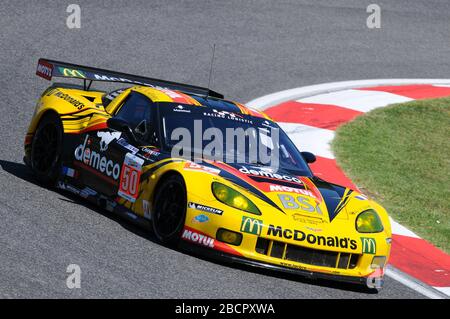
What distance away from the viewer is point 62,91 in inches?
364

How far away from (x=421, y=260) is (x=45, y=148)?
3377 mm

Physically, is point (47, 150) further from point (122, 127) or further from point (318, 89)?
point (318, 89)

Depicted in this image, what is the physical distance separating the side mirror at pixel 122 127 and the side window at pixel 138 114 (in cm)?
7

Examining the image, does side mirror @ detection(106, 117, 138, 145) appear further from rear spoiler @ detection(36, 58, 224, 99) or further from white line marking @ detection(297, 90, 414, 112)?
white line marking @ detection(297, 90, 414, 112)

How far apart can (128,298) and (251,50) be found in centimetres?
888

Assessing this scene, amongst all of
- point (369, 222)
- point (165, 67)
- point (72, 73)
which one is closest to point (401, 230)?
point (369, 222)

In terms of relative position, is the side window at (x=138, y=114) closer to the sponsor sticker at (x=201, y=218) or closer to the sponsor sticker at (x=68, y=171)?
the sponsor sticker at (x=68, y=171)

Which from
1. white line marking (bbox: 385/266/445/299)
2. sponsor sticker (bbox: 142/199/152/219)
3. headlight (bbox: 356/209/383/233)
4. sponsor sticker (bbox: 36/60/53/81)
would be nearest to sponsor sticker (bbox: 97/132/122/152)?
sponsor sticker (bbox: 142/199/152/219)

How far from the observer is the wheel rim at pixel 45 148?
8734 millimetres

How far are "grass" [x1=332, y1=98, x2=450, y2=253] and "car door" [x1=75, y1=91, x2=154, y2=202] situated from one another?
2.57 meters

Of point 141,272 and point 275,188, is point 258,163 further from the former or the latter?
point 141,272

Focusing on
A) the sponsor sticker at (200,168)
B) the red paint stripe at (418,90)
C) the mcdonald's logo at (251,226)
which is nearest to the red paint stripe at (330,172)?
the sponsor sticker at (200,168)

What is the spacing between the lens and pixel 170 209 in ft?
23.7
